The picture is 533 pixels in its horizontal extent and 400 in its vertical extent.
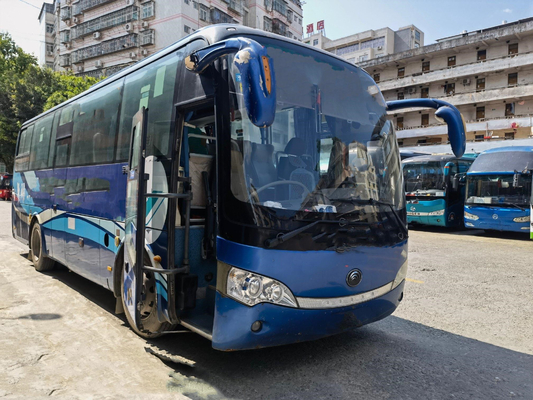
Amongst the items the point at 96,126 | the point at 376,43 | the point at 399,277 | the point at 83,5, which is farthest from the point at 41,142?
the point at 376,43

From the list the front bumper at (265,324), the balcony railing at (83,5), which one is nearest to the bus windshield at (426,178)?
the front bumper at (265,324)

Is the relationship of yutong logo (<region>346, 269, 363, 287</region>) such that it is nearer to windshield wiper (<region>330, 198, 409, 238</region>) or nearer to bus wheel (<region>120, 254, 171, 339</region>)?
windshield wiper (<region>330, 198, 409, 238</region>)

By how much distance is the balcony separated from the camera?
3869 cm

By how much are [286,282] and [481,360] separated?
2.18m

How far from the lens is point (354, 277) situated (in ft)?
12.0

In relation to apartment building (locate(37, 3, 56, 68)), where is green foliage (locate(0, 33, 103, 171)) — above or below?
below

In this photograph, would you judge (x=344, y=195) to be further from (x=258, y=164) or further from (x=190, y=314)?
(x=190, y=314)

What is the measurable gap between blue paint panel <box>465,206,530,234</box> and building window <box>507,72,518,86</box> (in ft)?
102

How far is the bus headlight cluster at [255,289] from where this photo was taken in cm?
331

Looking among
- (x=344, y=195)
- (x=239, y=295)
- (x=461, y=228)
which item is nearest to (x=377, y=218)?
(x=344, y=195)

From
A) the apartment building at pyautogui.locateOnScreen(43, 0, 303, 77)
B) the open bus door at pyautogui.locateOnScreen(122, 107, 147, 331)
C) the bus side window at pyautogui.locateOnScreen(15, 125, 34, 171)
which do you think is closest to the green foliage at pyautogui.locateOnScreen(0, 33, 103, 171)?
the apartment building at pyautogui.locateOnScreen(43, 0, 303, 77)

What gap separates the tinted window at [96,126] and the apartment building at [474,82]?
35895mm

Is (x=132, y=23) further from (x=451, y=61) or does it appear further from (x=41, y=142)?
(x=41, y=142)

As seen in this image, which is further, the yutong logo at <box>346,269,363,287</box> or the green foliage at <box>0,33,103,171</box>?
the green foliage at <box>0,33,103,171</box>
